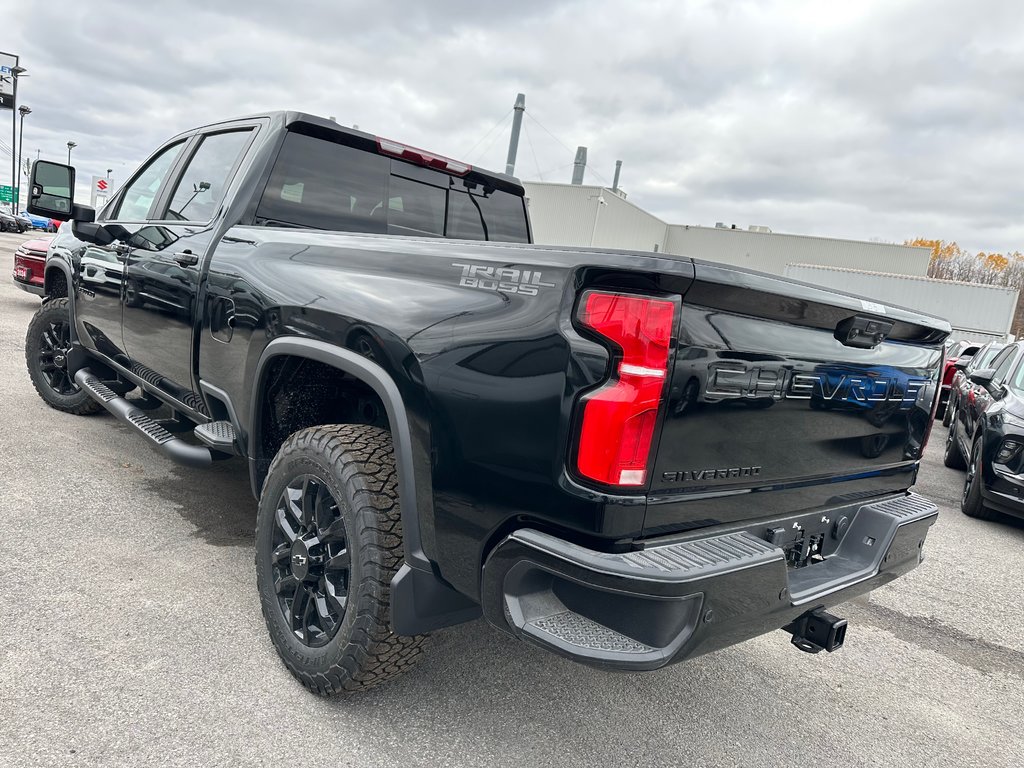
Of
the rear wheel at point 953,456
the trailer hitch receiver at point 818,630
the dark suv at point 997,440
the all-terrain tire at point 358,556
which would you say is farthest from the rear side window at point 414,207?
the rear wheel at point 953,456

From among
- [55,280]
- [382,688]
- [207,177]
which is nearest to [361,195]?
[207,177]

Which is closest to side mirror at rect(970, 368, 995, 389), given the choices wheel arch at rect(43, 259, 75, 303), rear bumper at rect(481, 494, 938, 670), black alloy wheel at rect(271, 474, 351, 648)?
rear bumper at rect(481, 494, 938, 670)

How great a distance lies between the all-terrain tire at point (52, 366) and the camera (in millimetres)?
4992

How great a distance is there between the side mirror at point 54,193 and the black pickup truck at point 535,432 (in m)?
1.37

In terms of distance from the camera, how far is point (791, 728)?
2535 millimetres

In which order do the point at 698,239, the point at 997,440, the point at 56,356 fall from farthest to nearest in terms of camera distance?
the point at 698,239 < the point at 997,440 < the point at 56,356

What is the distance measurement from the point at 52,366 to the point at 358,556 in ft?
14.0

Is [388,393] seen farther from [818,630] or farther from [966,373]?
[966,373]

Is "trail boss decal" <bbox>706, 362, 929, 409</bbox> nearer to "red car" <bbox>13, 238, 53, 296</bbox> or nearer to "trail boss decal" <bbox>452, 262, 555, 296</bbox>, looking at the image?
"trail boss decal" <bbox>452, 262, 555, 296</bbox>

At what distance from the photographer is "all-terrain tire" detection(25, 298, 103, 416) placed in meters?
4.99

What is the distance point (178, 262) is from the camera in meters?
3.22

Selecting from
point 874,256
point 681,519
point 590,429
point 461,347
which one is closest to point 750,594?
point 681,519

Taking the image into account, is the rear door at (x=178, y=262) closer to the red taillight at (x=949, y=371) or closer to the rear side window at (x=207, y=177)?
the rear side window at (x=207, y=177)

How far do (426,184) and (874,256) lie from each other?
4150cm
